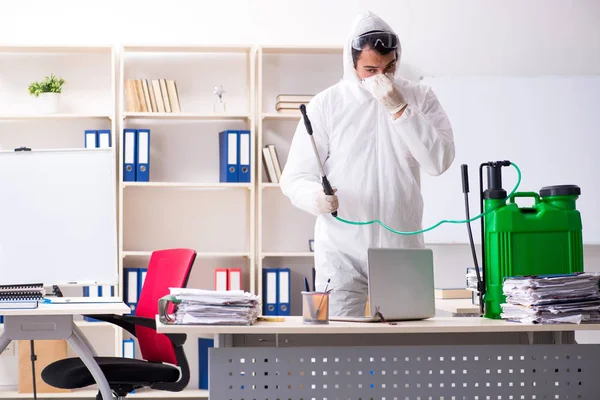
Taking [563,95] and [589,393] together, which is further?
[563,95]

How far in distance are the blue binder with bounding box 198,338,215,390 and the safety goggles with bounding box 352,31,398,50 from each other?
90.0 inches

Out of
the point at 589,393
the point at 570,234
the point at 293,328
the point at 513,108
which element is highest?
the point at 513,108

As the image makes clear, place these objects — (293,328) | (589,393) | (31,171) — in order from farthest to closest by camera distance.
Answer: (31,171)
(589,393)
(293,328)

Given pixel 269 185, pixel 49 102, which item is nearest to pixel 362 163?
pixel 269 185

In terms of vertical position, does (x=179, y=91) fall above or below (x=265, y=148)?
above

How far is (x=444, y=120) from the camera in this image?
2514mm

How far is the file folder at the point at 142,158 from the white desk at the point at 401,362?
245 centimetres

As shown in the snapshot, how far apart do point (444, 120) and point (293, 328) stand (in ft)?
3.34

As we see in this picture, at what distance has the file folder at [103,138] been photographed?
431cm

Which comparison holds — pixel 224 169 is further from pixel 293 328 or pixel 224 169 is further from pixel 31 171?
pixel 293 328

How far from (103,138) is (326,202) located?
2356 mm

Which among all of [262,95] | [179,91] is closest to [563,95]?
[262,95]

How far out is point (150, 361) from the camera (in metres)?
2.91

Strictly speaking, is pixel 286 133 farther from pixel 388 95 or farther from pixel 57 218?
pixel 388 95
